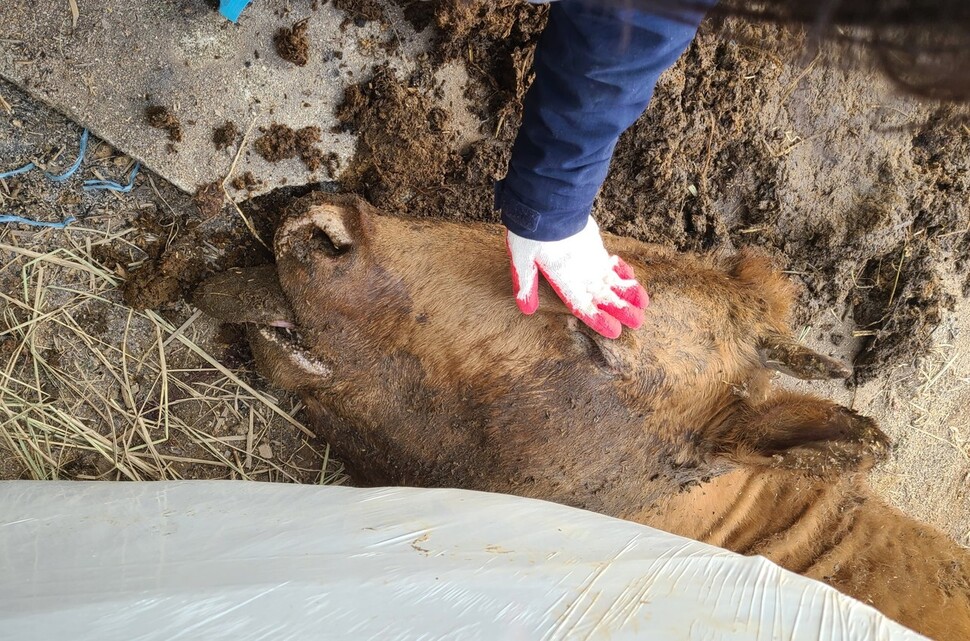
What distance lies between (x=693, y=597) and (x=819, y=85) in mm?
2554

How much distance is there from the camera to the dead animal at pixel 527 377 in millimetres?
2271

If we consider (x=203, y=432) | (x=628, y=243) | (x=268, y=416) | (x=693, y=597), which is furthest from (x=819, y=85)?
(x=203, y=432)

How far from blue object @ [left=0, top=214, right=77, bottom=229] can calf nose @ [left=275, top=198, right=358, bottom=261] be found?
94cm

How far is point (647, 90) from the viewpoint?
5.43 feet

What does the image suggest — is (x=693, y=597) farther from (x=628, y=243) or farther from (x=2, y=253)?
(x=2, y=253)

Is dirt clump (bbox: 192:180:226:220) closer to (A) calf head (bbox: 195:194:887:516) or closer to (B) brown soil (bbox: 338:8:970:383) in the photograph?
(A) calf head (bbox: 195:194:887:516)

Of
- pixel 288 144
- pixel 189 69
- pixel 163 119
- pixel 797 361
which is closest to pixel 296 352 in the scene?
pixel 288 144

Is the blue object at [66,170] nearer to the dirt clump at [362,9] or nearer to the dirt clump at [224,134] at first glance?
the dirt clump at [224,134]

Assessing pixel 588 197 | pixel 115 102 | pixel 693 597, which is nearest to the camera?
pixel 693 597

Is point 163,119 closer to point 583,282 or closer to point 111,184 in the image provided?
point 111,184

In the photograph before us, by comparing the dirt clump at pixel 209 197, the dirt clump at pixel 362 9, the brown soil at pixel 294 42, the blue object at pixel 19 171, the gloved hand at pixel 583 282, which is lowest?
the blue object at pixel 19 171

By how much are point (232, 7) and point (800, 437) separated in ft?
8.12

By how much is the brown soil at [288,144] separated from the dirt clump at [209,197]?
0.22 metres

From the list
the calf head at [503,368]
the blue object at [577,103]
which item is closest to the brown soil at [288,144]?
the calf head at [503,368]
